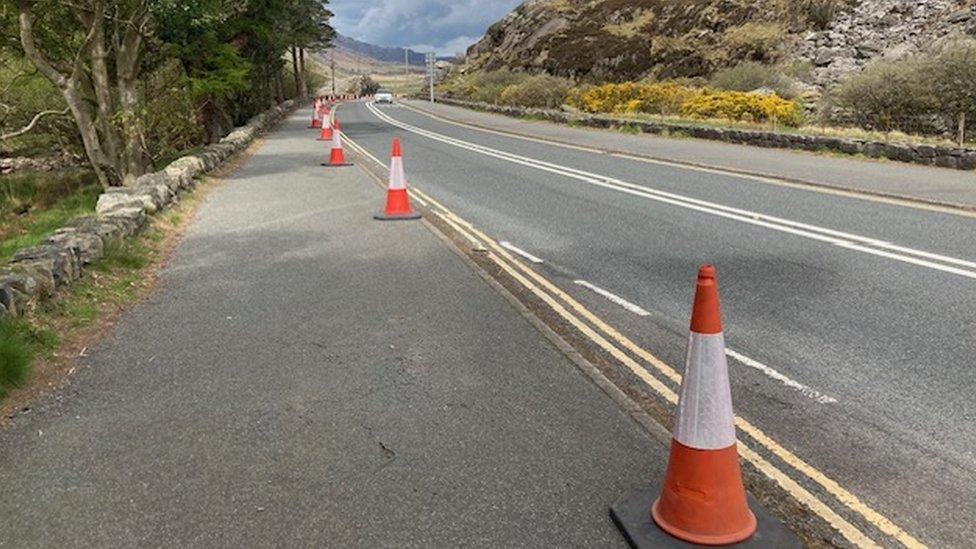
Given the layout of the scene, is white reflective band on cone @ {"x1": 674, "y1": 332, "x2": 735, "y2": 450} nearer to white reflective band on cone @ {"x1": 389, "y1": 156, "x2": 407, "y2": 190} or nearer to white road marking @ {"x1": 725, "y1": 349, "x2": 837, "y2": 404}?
white road marking @ {"x1": 725, "y1": 349, "x2": 837, "y2": 404}

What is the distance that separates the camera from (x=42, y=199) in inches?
1041

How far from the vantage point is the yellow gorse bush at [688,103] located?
2592 centimetres

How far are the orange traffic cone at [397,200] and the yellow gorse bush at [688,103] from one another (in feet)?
59.6

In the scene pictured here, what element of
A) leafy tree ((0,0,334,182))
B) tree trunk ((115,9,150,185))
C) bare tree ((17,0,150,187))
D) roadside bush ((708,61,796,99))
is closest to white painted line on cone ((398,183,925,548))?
leafy tree ((0,0,334,182))

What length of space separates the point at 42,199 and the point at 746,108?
2549 cm

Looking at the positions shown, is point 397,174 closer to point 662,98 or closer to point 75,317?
point 75,317

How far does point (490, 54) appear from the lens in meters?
79.9

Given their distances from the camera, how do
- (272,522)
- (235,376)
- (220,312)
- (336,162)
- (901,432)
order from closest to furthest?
(272,522) < (901,432) < (235,376) < (220,312) < (336,162)

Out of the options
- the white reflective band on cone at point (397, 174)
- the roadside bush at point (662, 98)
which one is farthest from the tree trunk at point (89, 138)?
the roadside bush at point (662, 98)

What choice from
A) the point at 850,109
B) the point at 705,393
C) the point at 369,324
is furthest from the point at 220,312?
the point at 850,109

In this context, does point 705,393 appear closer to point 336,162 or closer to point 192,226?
point 192,226

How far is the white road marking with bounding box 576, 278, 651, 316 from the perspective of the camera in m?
5.98

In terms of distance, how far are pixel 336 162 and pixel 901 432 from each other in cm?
1520

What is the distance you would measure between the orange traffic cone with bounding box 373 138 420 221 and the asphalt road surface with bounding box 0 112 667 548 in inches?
146
